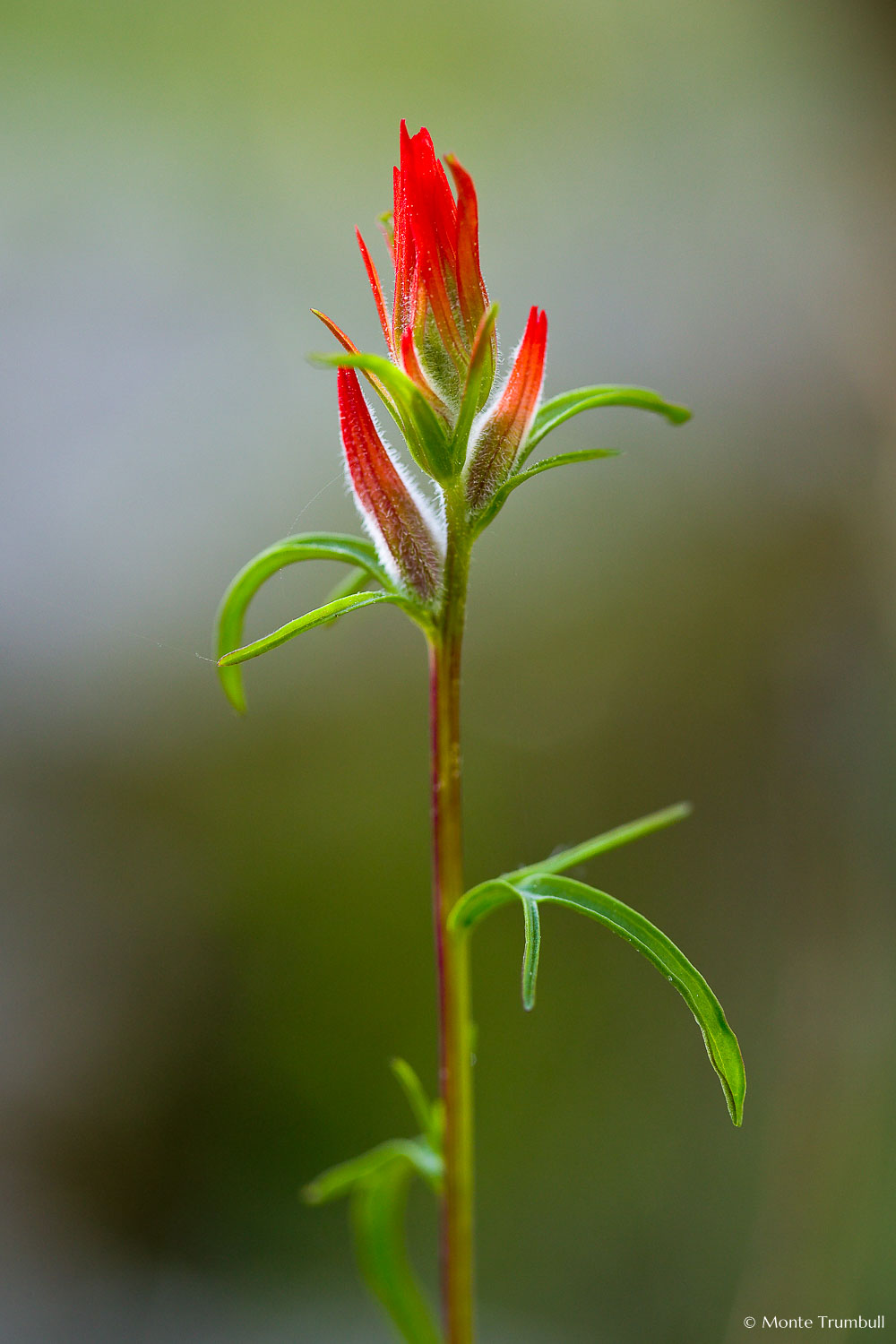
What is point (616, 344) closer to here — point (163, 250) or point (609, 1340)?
point (163, 250)

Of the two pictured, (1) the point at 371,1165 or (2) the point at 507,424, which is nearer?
(2) the point at 507,424

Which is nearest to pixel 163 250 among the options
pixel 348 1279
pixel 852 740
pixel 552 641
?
pixel 552 641

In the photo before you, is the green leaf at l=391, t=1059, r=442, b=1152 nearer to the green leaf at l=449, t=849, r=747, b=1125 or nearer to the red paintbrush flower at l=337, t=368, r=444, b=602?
the green leaf at l=449, t=849, r=747, b=1125

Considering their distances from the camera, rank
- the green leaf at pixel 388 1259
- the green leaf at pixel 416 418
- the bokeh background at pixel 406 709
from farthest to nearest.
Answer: the bokeh background at pixel 406 709, the green leaf at pixel 388 1259, the green leaf at pixel 416 418

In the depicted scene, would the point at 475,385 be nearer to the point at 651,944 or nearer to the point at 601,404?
the point at 601,404

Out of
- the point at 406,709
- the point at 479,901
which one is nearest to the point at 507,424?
the point at 479,901

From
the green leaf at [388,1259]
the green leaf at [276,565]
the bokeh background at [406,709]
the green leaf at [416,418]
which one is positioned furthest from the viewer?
the bokeh background at [406,709]

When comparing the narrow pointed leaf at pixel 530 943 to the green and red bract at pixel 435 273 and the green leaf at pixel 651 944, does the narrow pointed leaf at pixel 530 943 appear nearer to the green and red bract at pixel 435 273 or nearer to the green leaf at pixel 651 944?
the green leaf at pixel 651 944

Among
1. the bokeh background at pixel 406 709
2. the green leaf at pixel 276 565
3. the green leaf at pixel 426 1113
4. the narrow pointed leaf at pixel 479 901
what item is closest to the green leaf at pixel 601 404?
the green leaf at pixel 276 565

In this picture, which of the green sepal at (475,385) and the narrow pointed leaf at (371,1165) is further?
the narrow pointed leaf at (371,1165)
